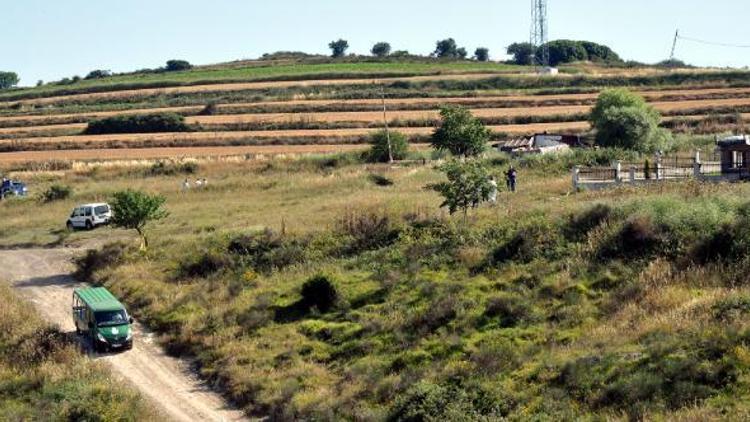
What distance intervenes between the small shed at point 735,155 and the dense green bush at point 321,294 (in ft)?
62.8

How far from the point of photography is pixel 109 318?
31.6 metres

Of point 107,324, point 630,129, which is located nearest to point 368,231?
point 107,324

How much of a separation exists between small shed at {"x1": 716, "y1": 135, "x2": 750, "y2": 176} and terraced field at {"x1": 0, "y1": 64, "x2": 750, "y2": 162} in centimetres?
3763

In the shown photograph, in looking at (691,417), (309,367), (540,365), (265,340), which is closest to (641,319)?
(540,365)

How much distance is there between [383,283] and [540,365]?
32.8 ft

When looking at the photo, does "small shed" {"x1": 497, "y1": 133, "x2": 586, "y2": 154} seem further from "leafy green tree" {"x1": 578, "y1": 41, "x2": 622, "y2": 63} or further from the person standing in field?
"leafy green tree" {"x1": 578, "y1": 41, "x2": 622, "y2": 63}

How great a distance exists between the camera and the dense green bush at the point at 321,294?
3288cm

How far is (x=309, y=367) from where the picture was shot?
28.0 m

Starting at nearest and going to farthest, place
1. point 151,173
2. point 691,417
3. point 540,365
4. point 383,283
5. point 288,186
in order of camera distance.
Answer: point 691,417 < point 540,365 < point 383,283 < point 288,186 < point 151,173

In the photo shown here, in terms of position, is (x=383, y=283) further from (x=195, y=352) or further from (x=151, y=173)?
(x=151, y=173)

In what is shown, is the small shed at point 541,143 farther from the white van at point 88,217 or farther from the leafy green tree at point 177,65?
the leafy green tree at point 177,65

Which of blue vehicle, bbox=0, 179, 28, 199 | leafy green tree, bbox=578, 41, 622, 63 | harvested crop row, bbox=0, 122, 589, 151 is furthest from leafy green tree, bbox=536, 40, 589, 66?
blue vehicle, bbox=0, 179, 28, 199

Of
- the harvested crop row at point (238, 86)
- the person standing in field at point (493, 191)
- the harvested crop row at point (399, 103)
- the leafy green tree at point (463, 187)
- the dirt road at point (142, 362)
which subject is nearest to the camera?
the dirt road at point (142, 362)

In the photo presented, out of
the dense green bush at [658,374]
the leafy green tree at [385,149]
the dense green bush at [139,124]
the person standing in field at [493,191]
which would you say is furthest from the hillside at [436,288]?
the dense green bush at [139,124]
